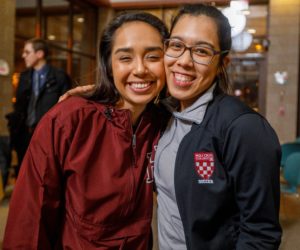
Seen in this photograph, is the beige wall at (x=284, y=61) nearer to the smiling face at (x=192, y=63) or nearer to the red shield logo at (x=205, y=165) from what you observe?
the smiling face at (x=192, y=63)

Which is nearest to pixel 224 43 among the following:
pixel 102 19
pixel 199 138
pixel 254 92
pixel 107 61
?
pixel 199 138

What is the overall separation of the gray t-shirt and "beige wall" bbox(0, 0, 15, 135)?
17.2 feet

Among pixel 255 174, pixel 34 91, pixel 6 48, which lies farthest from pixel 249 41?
pixel 255 174

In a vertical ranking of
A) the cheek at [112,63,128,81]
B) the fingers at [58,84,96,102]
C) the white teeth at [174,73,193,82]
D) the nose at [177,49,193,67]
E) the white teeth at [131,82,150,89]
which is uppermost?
the nose at [177,49,193,67]

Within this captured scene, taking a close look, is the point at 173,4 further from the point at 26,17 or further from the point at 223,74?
the point at 223,74

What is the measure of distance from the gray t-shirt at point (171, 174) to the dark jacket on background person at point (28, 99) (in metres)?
2.81

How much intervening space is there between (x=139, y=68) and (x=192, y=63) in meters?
0.22

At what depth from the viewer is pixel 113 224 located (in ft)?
4.38

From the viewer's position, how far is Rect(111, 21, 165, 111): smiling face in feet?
4.72

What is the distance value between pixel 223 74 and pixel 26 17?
6606 millimetres

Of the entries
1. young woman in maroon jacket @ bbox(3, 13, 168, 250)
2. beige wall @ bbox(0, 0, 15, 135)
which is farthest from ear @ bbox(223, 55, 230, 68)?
beige wall @ bbox(0, 0, 15, 135)

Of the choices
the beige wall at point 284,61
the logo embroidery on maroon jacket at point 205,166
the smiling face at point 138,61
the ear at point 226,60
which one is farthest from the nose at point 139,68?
the beige wall at point 284,61

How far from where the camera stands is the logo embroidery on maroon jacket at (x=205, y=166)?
114 cm

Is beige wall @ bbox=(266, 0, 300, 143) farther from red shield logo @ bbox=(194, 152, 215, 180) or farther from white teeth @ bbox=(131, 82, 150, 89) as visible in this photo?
red shield logo @ bbox=(194, 152, 215, 180)
